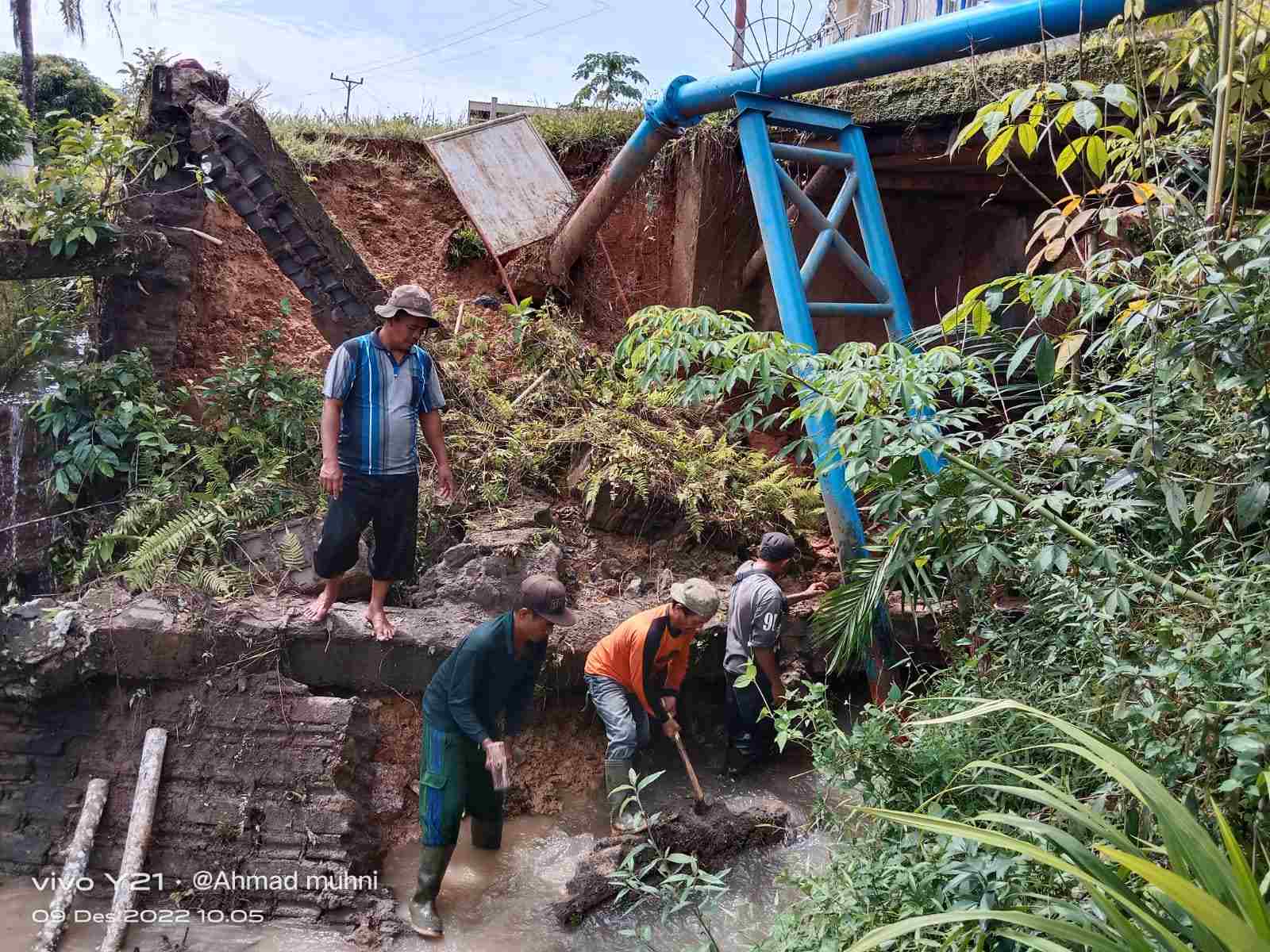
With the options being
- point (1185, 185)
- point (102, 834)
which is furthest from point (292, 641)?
point (1185, 185)

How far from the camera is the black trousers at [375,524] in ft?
17.7

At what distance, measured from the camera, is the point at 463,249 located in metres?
8.77

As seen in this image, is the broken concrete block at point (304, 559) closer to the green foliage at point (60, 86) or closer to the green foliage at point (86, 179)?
the green foliage at point (86, 179)

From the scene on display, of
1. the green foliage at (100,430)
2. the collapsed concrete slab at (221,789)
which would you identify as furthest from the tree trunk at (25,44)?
the collapsed concrete slab at (221,789)

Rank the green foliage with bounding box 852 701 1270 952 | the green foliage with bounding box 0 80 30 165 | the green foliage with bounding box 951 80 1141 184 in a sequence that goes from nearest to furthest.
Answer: the green foliage with bounding box 852 701 1270 952
the green foliage with bounding box 951 80 1141 184
the green foliage with bounding box 0 80 30 165

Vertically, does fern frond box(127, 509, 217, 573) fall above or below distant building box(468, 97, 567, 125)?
below

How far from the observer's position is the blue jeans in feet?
17.0

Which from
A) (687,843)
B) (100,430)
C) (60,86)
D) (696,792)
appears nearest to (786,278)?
(696,792)

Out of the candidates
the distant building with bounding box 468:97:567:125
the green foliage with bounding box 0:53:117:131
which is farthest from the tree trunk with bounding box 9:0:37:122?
the distant building with bounding box 468:97:567:125

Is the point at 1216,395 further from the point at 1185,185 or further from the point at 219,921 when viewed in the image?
the point at 219,921

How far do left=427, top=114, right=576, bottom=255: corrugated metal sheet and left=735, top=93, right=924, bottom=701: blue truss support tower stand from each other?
8.71ft

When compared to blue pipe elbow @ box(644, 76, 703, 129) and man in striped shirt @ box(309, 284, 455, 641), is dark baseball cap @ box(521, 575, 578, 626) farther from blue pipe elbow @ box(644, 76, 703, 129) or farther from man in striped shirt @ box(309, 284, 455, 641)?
blue pipe elbow @ box(644, 76, 703, 129)

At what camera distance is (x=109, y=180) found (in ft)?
21.3

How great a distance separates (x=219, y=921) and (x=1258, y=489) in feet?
16.7
